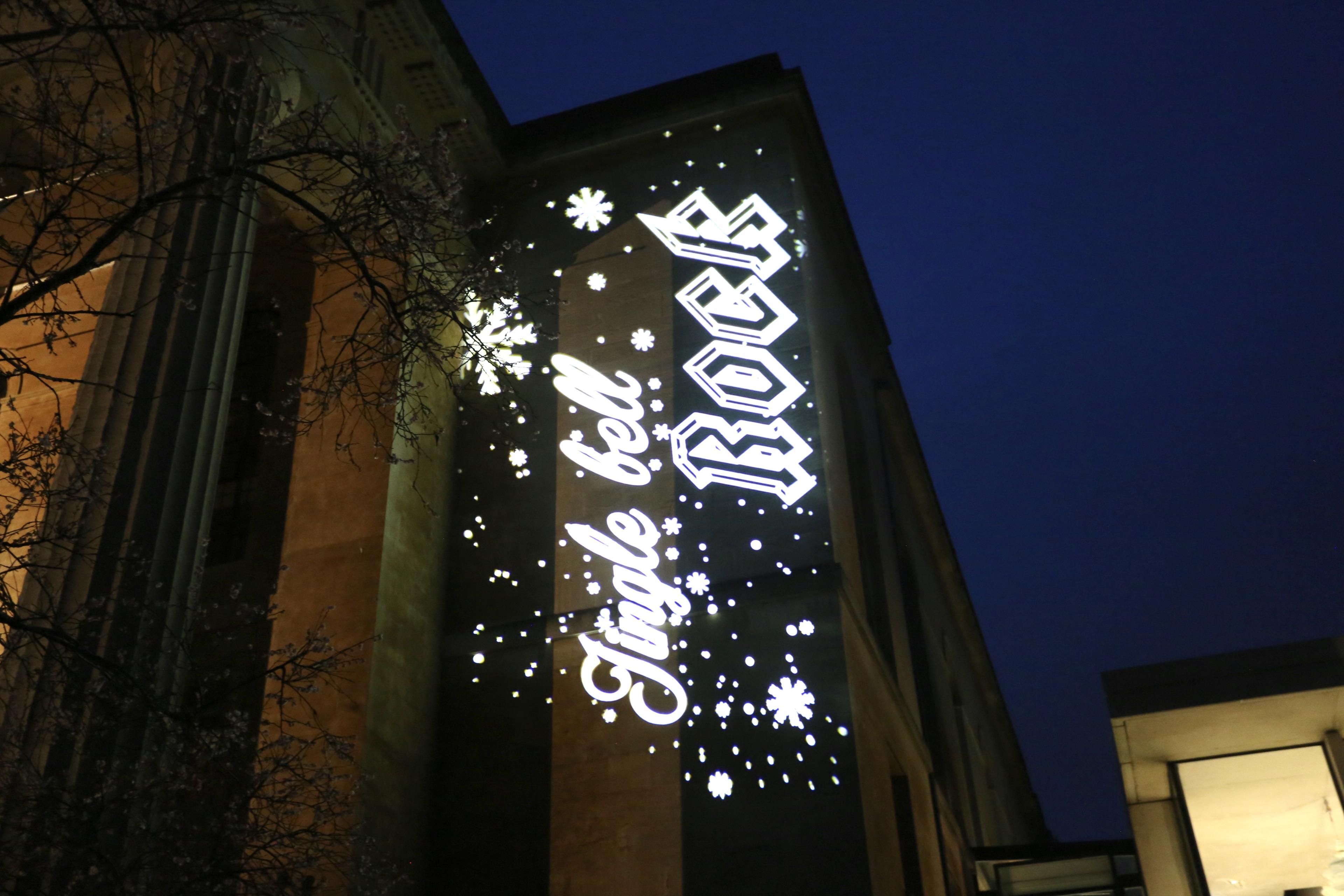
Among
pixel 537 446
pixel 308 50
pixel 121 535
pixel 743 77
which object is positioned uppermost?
pixel 743 77

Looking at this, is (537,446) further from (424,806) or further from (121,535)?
(121,535)

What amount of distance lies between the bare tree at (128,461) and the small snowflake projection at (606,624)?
277cm

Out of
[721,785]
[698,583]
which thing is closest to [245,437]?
[698,583]

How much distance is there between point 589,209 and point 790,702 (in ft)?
26.9

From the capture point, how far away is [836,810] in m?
12.6

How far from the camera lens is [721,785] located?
13.1 m

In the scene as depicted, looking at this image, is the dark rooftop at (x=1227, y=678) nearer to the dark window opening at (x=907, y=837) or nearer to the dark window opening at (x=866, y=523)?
the dark window opening at (x=907, y=837)

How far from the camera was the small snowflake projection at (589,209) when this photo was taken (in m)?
18.0

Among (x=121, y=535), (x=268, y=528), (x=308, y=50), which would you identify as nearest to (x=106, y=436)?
(x=121, y=535)

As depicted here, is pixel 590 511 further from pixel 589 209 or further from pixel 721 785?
pixel 589 209

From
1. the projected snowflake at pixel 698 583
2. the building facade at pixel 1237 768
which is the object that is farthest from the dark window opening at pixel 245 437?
the building facade at pixel 1237 768

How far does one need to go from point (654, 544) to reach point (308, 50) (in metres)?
7.60

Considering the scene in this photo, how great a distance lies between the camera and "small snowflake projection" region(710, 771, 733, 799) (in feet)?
42.8

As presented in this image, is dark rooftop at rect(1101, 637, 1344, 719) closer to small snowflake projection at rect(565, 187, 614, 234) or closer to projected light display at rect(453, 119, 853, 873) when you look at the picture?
projected light display at rect(453, 119, 853, 873)
